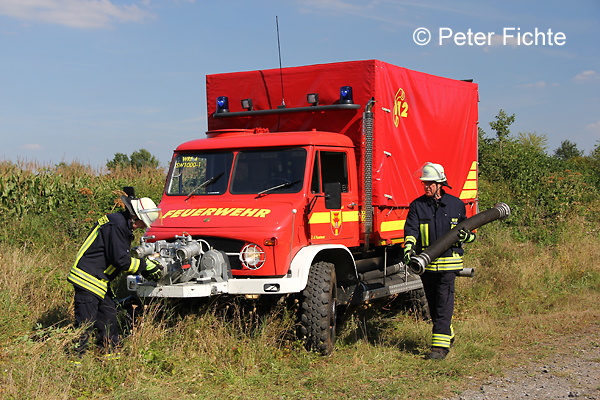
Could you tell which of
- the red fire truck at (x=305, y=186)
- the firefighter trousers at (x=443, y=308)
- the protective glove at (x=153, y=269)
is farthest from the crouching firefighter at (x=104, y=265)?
the firefighter trousers at (x=443, y=308)

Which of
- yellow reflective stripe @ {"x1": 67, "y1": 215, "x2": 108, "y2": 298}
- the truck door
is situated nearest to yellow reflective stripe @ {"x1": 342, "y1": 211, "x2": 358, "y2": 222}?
the truck door

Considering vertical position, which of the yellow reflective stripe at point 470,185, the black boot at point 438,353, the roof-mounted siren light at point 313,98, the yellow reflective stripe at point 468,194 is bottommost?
the black boot at point 438,353

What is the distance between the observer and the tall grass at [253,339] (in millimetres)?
4750

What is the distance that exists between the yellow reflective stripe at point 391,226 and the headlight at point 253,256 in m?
2.17

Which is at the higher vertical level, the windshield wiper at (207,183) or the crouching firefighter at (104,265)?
the windshield wiper at (207,183)

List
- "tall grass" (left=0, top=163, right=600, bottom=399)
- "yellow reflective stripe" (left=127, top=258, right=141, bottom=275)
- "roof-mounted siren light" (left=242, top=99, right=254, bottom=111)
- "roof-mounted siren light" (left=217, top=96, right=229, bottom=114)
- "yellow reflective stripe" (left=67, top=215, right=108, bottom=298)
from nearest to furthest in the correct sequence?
1. "tall grass" (left=0, top=163, right=600, bottom=399)
2. "yellow reflective stripe" (left=127, top=258, right=141, bottom=275)
3. "yellow reflective stripe" (left=67, top=215, right=108, bottom=298)
4. "roof-mounted siren light" (left=242, top=99, right=254, bottom=111)
5. "roof-mounted siren light" (left=217, top=96, right=229, bottom=114)

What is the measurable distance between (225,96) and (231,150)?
165cm

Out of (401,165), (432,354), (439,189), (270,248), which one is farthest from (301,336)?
(401,165)

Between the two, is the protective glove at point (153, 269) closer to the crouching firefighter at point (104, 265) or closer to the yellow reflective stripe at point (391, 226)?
the crouching firefighter at point (104, 265)

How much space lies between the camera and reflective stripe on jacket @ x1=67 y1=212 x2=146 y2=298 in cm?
510

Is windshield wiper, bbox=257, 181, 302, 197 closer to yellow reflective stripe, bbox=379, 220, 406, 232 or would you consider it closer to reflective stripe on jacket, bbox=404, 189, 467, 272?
reflective stripe on jacket, bbox=404, 189, 467, 272

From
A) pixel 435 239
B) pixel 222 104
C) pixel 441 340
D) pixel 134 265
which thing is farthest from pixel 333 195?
pixel 222 104

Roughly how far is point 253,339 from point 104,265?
5.55ft

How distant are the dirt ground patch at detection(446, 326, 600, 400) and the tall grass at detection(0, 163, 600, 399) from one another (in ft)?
0.69
